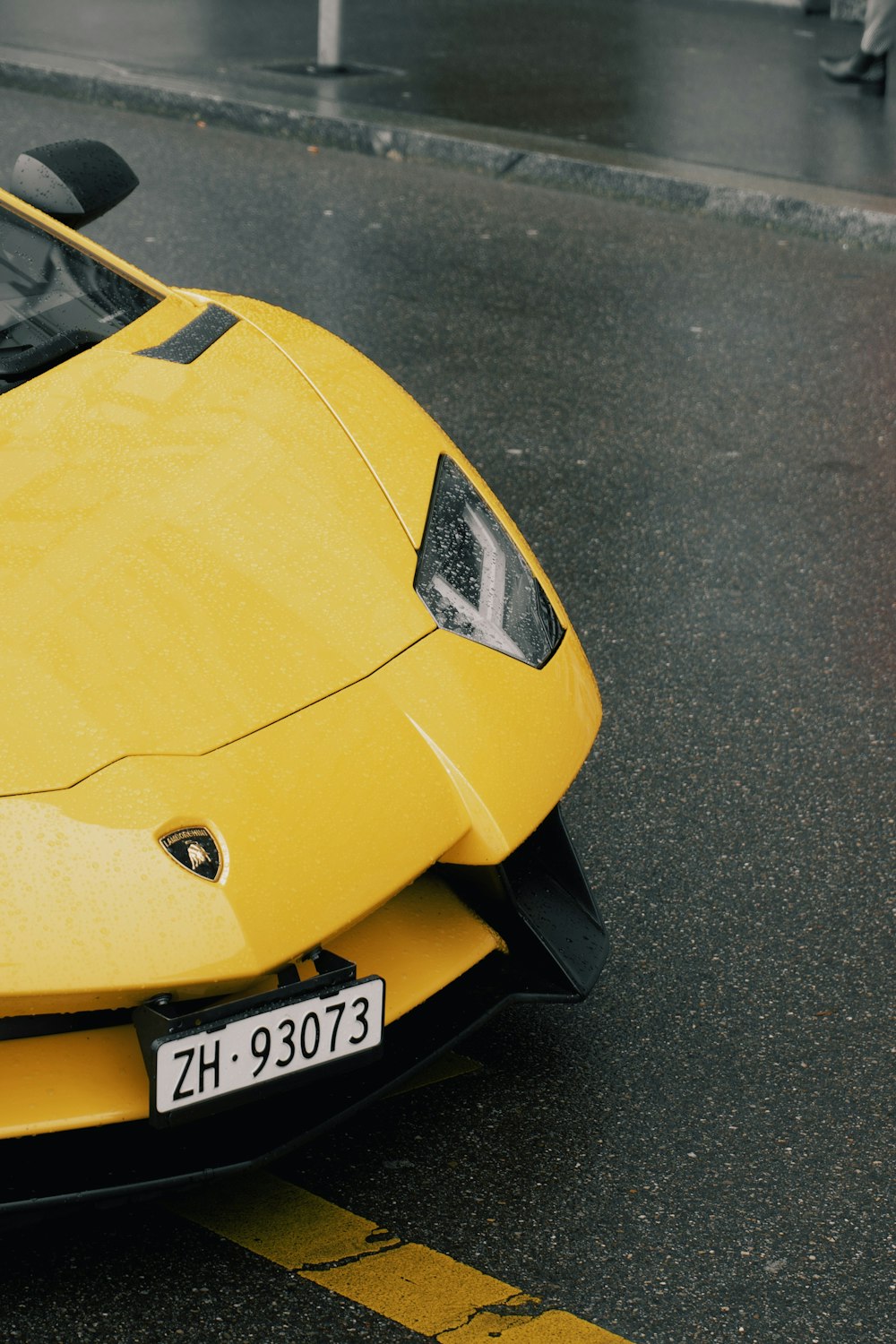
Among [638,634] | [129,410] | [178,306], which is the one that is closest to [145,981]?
[129,410]

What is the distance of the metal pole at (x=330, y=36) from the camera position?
34.0 feet

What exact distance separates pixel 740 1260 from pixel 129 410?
1.54 m

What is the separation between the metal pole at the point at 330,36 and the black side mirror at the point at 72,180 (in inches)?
288

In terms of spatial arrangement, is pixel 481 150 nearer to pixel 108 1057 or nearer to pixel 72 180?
pixel 72 180

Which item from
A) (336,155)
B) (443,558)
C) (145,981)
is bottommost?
(336,155)

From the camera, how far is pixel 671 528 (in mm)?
4676

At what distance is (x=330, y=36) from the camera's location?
10.4 meters

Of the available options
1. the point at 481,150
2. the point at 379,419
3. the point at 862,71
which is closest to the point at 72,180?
the point at 379,419

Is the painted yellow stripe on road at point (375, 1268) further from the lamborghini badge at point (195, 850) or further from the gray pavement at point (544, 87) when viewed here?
the gray pavement at point (544, 87)

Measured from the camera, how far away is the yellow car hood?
214 centimetres

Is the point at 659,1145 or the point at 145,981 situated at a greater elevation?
the point at 145,981

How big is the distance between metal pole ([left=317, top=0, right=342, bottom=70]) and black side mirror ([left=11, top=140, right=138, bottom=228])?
288 inches

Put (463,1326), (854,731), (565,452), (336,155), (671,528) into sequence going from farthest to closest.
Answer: (336,155) < (565,452) < (671,528) < (854,731) < (463,1326)

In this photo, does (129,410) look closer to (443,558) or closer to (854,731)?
(443,558)
